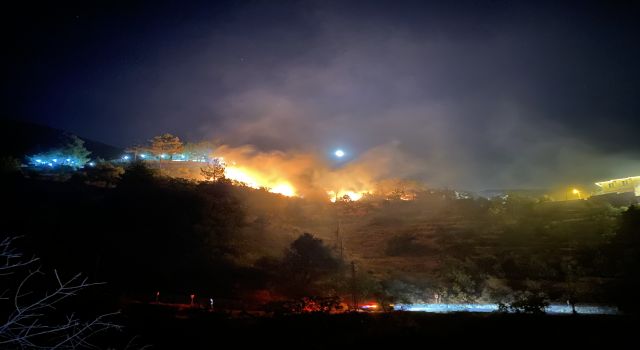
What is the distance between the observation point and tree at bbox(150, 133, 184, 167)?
6225cm

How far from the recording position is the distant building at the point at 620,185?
46.9m

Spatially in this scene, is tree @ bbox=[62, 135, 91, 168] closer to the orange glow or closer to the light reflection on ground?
the orange glow

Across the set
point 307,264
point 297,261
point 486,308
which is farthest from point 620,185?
point 297,261

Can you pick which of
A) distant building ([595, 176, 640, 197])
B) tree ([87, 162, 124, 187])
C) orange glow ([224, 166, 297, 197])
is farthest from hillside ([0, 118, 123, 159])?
distant building ([595, 176, 640, 197])

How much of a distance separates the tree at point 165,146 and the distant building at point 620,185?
63425 mm

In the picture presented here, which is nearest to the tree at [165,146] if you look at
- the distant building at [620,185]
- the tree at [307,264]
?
the tree at [307,264]

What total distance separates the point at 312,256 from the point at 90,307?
14.7 metres

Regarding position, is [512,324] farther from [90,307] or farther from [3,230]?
[3,230]

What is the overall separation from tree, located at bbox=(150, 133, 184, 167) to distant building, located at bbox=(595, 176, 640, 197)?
6342 cm

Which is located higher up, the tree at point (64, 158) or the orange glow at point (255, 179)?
the tree at point (64, 158)

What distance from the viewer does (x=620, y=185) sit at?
4947 centimetres

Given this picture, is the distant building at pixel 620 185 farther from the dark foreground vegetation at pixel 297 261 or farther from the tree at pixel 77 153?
the tree at pixel 77 153

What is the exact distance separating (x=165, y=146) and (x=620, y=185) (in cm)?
6698

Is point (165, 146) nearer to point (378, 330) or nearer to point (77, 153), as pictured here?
point (77, 153)
